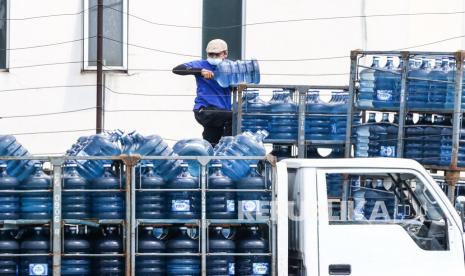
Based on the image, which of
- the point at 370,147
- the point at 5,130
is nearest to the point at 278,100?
the point at 370,147

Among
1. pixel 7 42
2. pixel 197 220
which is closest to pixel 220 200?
pixel 197 220

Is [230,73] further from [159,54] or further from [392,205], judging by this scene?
[392,205]

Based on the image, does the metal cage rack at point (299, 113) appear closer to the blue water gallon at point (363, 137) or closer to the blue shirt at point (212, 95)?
the blue water gallon at point (363, 137)

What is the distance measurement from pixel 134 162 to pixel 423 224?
2450 millimetres

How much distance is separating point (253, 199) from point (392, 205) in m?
1.24

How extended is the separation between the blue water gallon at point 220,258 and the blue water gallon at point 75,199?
3.44 ft

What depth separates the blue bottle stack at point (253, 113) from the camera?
13.5m

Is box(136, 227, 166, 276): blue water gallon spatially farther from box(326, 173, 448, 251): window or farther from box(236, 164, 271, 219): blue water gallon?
box(326, 173, 448, 251): window

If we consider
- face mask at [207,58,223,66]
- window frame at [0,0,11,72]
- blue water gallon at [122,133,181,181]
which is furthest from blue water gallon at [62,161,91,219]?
window frame at [0,0,11,72]

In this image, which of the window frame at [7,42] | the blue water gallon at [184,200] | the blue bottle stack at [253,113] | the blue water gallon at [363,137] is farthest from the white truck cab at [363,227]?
the window frame at [7,42]

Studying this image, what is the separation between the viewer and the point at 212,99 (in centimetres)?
1434

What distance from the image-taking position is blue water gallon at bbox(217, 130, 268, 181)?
10.3 meters

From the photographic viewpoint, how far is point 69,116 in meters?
16.7

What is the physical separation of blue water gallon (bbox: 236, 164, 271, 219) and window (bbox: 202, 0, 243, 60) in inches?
271
